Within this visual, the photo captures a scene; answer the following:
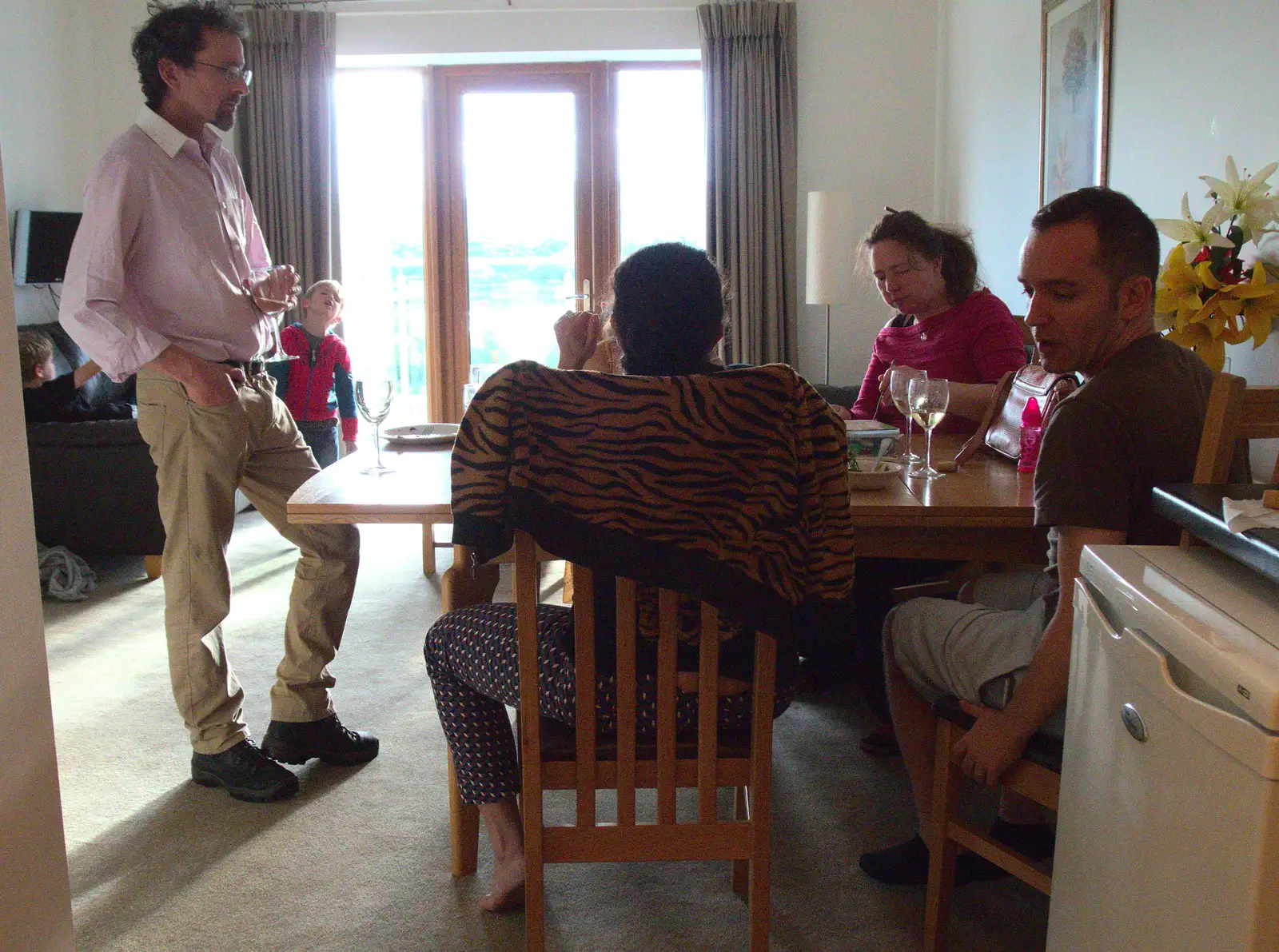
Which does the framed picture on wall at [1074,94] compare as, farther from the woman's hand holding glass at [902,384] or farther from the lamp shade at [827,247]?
the woman's hand holding glass at [902,384]

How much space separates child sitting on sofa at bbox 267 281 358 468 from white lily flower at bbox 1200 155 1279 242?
3.22 m

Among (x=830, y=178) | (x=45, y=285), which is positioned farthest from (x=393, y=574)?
(x=830, y=178)

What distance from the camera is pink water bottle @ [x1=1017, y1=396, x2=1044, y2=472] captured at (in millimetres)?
2033

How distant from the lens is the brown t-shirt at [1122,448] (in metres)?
1.42

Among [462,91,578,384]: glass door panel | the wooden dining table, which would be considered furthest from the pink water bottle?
[462,91,578,384]: glass door panel

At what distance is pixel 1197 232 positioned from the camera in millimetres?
1826

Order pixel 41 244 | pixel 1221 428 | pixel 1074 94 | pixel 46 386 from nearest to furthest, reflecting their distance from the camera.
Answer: pixel 1221 428
pixel 1074 94
pixel 46 386
pixel 41 244

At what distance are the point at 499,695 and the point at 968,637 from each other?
0.71 meters

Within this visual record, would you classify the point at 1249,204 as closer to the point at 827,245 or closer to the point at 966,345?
the point at 966,345

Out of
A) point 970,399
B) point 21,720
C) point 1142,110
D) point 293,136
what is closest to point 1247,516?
point 21,720

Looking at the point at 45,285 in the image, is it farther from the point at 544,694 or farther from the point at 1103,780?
the point at 1103,780

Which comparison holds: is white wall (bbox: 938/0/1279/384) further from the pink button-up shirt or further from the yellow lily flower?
the pink button-up shirt

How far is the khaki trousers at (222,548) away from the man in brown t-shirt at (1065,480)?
49.1 inches

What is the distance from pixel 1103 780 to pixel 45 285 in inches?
210
